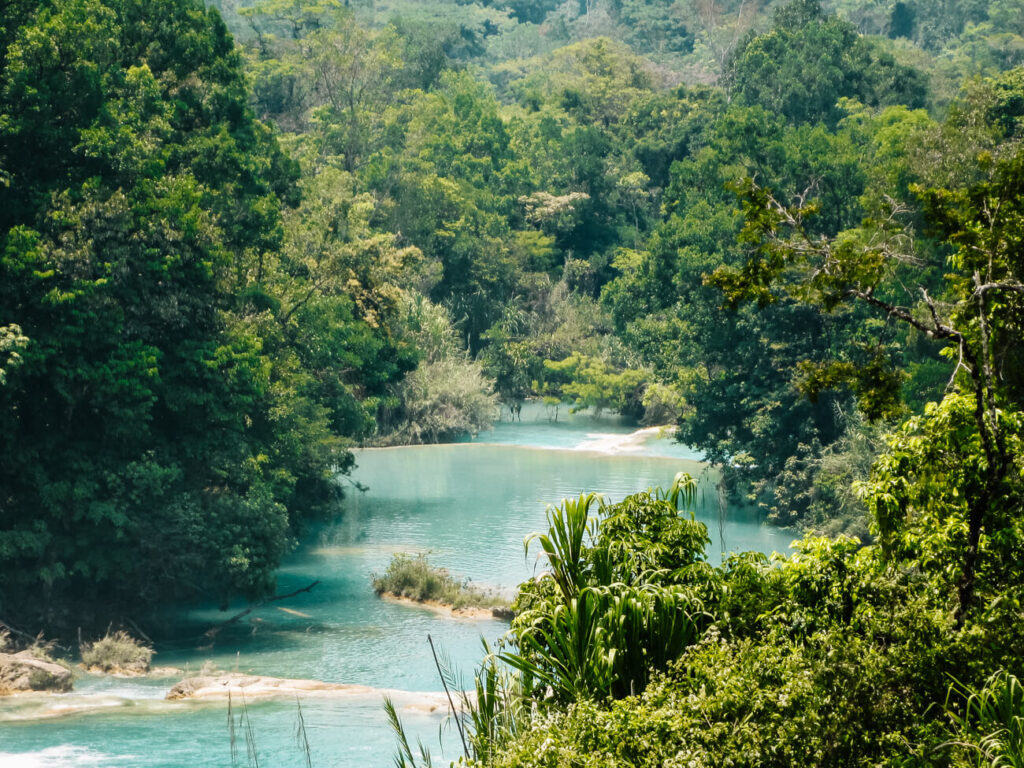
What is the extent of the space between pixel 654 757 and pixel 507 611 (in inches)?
593

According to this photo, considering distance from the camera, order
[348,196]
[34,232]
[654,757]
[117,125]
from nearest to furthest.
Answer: [654,757]
[34,232]
[117,125]
[348,196]

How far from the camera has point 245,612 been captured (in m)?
21.7

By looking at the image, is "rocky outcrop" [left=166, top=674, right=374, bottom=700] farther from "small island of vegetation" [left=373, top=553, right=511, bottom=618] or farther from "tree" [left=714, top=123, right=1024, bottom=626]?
"tree" [left=714, top=123, right=1024, bottom=626]

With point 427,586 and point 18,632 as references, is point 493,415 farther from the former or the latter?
point 18,632

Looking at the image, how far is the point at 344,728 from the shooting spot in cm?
1463

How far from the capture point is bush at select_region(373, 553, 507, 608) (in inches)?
883

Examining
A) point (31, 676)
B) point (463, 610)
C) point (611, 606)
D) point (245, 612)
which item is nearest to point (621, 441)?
point (463, 610)

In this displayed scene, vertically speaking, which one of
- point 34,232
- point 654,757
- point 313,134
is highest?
point 313,134

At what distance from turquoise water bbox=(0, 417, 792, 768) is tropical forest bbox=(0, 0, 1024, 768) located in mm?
104

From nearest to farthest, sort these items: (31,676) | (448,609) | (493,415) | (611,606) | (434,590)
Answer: (611,606)
(31,676)
(448,609)
(434,590)
(493,415)

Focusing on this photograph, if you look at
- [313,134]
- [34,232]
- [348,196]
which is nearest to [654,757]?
[34,232]

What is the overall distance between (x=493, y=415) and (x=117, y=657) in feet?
77.0

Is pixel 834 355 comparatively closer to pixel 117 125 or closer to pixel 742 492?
pixel 742 492

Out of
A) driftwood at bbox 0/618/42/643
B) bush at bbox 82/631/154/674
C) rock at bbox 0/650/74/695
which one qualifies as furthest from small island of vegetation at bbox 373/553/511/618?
rock at bbox 0/650/74/695
